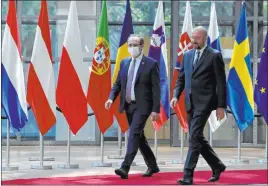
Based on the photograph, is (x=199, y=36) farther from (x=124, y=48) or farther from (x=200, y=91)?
(x=124, y=48)

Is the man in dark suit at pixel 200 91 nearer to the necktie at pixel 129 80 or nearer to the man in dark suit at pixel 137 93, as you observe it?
the man in dark suit at pixel 137 93

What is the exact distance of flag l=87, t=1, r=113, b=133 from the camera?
11664 mm

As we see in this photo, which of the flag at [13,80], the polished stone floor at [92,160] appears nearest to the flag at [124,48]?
the polished stone floor at [92,160]

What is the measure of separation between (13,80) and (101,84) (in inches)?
60.6

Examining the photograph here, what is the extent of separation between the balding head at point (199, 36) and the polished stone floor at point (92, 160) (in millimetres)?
2537

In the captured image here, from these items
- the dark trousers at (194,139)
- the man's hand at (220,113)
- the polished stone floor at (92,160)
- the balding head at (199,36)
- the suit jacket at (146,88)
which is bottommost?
the polished stone floor at (92,160)

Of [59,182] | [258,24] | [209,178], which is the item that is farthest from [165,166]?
[258,24]

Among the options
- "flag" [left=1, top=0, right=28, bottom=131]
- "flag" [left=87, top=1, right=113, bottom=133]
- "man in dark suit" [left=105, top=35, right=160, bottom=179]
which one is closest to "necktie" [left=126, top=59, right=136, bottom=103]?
"man in dark suit" [left=105, top=35, right=160, bottom=179]

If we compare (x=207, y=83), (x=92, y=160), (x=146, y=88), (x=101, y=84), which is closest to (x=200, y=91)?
(x=207, y=83)

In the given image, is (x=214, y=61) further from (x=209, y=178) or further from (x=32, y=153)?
(x=32, y=153)

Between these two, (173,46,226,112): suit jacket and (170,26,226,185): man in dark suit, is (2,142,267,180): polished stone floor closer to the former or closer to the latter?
(170,26,226,185): man in dark suit

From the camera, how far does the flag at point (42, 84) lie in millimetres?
11070

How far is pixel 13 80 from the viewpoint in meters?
10.7

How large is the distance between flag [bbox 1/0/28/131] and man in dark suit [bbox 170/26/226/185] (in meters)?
2.97
